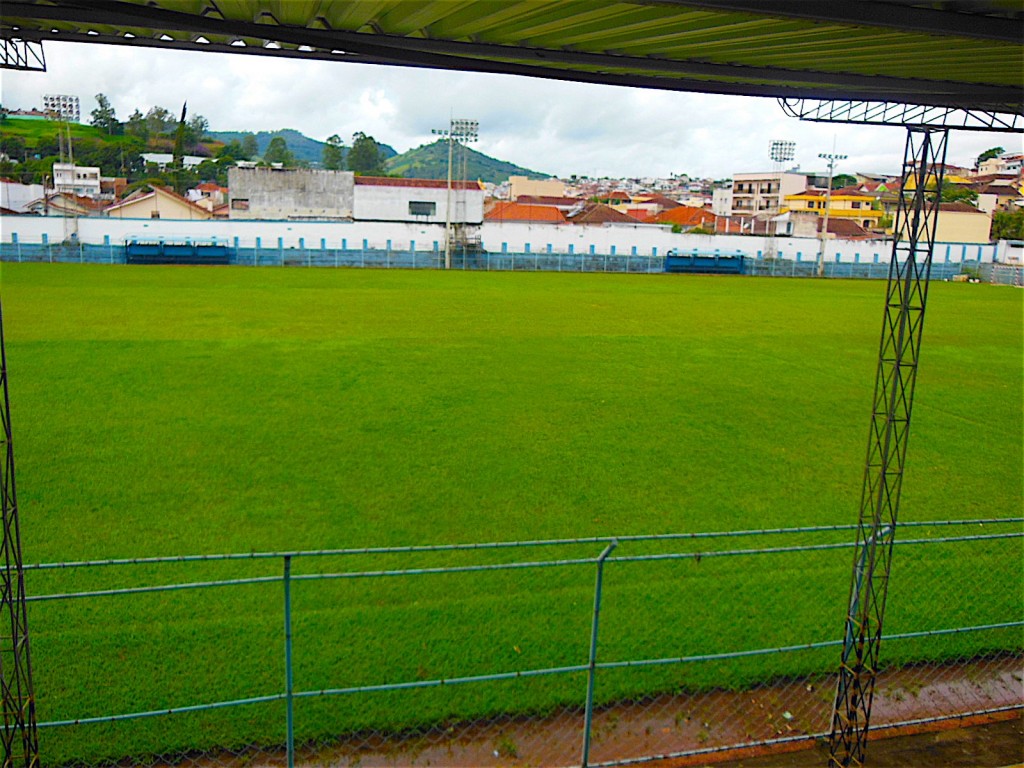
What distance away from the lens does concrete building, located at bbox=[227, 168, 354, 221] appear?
73387mm

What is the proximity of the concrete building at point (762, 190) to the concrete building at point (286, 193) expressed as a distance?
182ft

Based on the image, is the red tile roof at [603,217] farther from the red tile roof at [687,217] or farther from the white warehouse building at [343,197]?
the white warehouse building at [343,197]

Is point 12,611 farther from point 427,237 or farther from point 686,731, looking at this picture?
point 427,237

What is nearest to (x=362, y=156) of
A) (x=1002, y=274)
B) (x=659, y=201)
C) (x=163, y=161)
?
(x=163, y=161)

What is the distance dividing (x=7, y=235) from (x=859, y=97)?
187 ft

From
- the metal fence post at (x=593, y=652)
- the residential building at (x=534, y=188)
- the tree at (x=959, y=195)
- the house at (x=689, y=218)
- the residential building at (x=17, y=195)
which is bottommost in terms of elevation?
the metal fence post at (x=593, y=652)

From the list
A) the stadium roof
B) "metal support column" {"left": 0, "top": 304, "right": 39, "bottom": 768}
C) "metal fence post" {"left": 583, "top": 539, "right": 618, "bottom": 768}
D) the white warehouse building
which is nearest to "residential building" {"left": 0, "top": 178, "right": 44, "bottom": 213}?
the white warehouse building

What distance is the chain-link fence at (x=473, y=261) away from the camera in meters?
50.0

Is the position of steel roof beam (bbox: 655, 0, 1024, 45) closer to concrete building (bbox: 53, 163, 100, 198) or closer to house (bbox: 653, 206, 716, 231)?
concrete building (bbox: 53, 163, 100, 198)

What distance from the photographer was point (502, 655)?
715 cm

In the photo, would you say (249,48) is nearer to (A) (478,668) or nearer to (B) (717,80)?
(B) (717,80)

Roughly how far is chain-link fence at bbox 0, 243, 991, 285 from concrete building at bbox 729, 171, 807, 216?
1695 inches

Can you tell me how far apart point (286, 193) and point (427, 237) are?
19.6m

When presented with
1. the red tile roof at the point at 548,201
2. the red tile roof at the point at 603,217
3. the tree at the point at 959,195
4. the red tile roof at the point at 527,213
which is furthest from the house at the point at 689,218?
the tree at the point at 959,195
